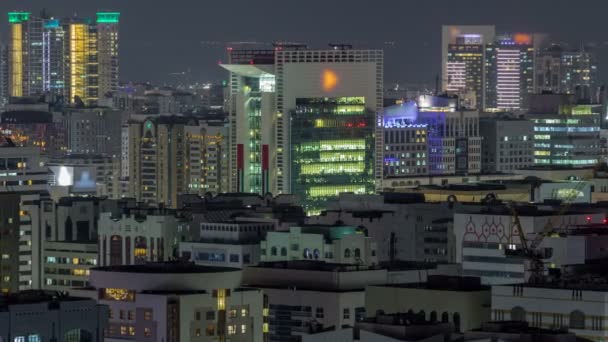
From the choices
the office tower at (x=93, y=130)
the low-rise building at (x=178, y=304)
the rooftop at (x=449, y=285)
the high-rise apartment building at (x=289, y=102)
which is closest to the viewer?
the rooftop at (x=449, y=285)

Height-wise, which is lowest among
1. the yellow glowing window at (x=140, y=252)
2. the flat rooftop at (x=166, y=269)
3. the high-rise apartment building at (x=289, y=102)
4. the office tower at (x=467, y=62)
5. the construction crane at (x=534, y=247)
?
the yellow glowing window at (x=140, y=252)

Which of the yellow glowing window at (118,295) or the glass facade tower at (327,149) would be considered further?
the glass facade tower at (327,149)

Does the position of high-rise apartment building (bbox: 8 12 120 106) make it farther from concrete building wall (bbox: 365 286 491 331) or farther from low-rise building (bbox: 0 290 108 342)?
Answer: low-rise building (bbox: 0 290 108 342)

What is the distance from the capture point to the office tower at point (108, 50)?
193125 millimetres

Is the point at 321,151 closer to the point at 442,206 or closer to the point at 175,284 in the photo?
Result: the point at 442,206

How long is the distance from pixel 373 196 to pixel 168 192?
3396cm

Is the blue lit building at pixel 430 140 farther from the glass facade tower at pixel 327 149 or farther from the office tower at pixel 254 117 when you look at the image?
the glass facade tower at pixel 327 149

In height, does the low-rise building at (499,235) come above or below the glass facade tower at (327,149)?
below

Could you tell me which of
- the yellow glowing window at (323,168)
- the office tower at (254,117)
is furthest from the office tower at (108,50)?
the yellow glowing window at (323,168)

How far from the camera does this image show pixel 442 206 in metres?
90.4

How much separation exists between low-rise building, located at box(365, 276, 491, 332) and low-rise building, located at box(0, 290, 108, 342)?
6520mm

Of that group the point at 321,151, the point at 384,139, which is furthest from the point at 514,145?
the point at 321,151

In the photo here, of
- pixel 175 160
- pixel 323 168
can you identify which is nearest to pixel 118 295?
pixel 323 168

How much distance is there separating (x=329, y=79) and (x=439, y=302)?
57.2 metres
